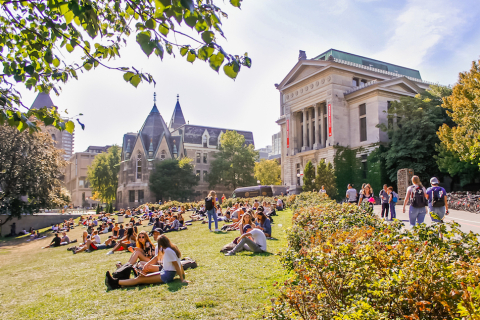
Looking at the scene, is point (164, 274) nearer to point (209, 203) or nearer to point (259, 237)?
point (259, 237)

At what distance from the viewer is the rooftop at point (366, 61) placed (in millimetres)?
58750

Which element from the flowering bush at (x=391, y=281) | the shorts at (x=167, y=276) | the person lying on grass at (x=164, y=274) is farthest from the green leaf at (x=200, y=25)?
the shorts at (x=167, y=276)

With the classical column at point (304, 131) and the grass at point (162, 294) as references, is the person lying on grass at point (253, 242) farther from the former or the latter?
the classical column at point (304, 131)

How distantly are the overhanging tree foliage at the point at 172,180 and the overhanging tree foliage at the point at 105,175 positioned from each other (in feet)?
42.9

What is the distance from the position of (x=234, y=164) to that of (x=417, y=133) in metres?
35.1

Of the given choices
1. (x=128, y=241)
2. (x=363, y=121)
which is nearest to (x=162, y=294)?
(x=128, y=241)

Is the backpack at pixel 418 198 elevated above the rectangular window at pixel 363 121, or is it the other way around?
the rectangular window at pixel 363 121

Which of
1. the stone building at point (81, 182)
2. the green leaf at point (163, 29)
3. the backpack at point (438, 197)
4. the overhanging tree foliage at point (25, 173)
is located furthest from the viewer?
the stone building at point (81, 182)

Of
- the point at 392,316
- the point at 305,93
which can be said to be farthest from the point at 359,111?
the point at 392,316

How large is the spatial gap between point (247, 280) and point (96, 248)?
1203 centimetres

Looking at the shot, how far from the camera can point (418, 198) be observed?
36.5 ft

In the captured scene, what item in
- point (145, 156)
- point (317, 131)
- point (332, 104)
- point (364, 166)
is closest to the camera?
point (364, 166)

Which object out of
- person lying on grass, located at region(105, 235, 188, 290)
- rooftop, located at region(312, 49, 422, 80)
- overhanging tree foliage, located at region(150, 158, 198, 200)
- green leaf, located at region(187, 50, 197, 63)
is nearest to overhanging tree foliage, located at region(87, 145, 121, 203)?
overhanging tree foliage, located at region(150, 158, 198, 200)

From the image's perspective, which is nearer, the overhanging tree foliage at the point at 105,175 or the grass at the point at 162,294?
the grass at the point at 162,294
